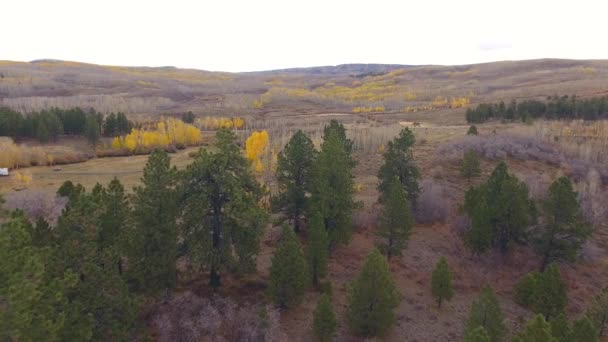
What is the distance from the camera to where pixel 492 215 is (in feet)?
94.4

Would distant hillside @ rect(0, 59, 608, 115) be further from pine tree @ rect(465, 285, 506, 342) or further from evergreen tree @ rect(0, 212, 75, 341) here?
evergreen tree @ rect(0, 212, 75, 341)

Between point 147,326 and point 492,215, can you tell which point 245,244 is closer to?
point 147,326

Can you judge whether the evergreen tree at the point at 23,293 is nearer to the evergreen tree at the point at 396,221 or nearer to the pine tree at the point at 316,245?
the pine tree at the point at 316,245

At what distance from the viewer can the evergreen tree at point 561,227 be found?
2708cm

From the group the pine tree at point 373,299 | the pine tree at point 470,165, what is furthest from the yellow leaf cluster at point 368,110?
the pine tree at point 373,299

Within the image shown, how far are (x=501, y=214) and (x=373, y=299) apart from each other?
1325cm

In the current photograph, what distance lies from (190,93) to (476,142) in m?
151

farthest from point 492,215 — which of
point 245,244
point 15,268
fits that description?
point 15,268

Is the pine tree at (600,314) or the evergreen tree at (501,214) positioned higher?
the evergreen tree at (501,214)

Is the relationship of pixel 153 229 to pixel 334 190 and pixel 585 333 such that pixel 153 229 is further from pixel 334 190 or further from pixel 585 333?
pixel 585 333

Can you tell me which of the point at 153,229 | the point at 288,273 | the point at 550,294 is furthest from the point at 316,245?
the point at 550,294

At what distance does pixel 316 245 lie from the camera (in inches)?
934

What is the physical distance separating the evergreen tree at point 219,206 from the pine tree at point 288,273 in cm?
133

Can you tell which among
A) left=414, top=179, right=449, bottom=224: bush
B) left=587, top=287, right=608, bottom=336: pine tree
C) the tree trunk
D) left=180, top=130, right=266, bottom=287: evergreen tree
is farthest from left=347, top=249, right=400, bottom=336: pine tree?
left=414, top=179, right=449, bottom=224: bush
